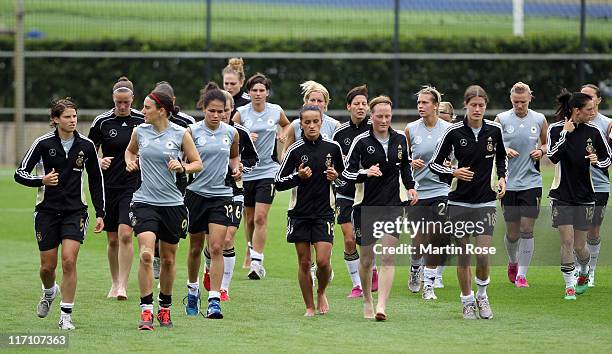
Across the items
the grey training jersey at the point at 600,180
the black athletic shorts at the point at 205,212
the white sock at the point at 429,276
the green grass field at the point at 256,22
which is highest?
the green grass field at the point at 256,22

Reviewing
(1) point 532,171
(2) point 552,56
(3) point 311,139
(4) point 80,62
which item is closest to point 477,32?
(2) point 552,56

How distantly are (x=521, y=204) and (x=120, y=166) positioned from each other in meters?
4.47

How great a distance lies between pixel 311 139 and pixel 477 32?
2003cm

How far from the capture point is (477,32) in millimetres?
30906

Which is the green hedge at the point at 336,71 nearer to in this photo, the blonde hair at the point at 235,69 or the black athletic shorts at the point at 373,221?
the blonde hair at the point at 235,69

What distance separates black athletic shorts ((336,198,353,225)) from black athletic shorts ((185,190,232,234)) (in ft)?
5.61

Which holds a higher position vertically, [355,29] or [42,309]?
[355,29]

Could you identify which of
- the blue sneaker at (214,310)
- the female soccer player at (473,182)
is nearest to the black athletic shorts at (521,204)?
the female soccer player at (473,182)

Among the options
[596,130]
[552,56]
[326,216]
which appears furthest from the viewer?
[552,56]

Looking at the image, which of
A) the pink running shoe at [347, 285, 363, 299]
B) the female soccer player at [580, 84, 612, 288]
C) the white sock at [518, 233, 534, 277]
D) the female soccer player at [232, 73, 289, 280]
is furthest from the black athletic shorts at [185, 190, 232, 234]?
the female soccer player at [580, 84, 612, 288]

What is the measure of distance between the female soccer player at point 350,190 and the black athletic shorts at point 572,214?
2.12 m

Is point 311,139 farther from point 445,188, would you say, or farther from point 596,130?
point 596,130

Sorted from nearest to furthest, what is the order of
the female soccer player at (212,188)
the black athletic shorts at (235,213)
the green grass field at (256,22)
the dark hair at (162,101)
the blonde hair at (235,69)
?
1. the dark hair at (162,101)
2. the female soccer player at (212,188)
3. the black athletic shorts at (235,213)
4. the blonde hair at (235,69)
5. the green grass field at (256,22)

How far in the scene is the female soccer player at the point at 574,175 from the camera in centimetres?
1274
